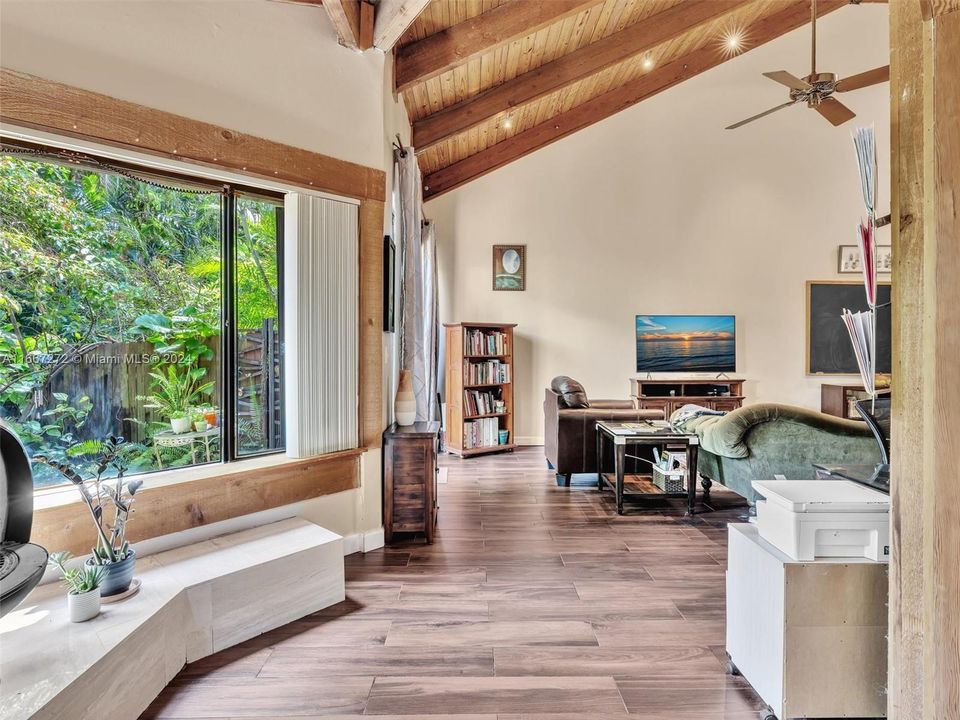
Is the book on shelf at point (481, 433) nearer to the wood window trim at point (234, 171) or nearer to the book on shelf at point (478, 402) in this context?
the book on shelf at point (478, 402)

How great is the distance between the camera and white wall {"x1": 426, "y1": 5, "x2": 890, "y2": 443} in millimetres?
6172

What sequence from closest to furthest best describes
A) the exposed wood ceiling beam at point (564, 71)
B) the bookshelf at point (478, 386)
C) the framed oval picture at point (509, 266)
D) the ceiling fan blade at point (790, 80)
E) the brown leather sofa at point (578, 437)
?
the ceiling fan blade at point (790, 80) → the brown leather sofa at point (578, 437) → the exposed wood ceiling beam at point (564, 71) → the bookshelf at point (478, 386) → the framed oval picture at point (509, 266)

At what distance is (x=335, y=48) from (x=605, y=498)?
3.58 meters

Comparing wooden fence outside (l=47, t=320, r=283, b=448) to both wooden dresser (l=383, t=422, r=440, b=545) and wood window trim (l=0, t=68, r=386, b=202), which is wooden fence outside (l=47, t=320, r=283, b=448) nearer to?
wooden dresser (l=383, t=422, r=440, b=545)

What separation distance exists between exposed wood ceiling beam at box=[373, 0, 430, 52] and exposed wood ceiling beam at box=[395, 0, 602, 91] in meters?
0.63

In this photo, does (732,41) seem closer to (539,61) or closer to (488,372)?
(539,61)

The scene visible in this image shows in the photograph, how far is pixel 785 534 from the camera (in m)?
1.46

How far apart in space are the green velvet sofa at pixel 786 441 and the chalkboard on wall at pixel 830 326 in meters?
3.96

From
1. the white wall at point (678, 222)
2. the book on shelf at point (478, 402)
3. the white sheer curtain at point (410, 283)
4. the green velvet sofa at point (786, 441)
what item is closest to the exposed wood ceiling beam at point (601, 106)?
the white wall at point (678, 222)

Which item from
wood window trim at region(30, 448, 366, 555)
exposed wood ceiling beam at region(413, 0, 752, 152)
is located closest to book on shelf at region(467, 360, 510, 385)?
exposed wood ceiling beam at region(413, 0, 752, 152)

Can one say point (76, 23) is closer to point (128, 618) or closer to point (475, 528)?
point (128, 618)

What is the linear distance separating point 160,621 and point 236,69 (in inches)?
96.4

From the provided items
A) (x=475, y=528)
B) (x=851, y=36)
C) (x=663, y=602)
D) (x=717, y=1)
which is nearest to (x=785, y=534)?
(x=663, y=602)

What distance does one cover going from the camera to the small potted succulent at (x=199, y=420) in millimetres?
2424
